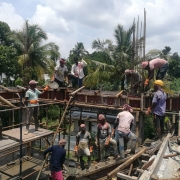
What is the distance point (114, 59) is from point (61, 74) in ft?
30.6

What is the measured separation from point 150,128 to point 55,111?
27.2 feet

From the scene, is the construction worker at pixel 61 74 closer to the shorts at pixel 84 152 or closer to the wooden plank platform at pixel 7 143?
the shorts at pixel 84 152

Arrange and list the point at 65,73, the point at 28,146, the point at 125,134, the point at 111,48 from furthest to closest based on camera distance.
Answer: the point at 111,48 < the point at 28,146 < the point at 65,73 < the point at 125,134

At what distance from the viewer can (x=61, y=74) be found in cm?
972

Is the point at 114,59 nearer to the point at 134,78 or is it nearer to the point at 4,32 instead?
the point at 134,78

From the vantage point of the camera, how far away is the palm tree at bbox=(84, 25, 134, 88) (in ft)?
56.6

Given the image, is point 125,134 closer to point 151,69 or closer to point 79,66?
point 151,69

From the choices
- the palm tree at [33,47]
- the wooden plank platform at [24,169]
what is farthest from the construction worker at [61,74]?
the palm tree at [33,47]

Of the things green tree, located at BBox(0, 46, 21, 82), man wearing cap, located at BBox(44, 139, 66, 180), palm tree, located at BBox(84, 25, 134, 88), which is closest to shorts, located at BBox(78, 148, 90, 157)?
man wearing cap, located at BBox(44, 139, 66, 180)

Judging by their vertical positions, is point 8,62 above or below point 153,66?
above

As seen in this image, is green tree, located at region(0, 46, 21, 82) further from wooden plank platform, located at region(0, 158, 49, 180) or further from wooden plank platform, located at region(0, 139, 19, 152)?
wooden plank platform, located at region(0, 139, 19, 152)

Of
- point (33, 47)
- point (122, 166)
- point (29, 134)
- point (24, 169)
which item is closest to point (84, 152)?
point (29, 134)

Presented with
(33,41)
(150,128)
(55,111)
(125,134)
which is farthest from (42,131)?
(33,41)

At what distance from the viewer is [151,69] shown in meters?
7.57
